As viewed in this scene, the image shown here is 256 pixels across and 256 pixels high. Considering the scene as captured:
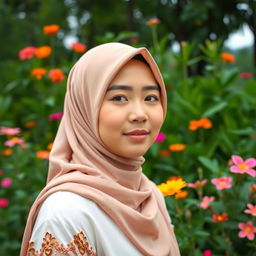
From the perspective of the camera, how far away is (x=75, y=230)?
4.60 ft

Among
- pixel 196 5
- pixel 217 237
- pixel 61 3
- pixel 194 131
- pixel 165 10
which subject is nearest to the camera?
pixel 217 237

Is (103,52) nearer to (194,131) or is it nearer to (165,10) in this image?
(194,131)

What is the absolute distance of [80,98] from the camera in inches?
61.3

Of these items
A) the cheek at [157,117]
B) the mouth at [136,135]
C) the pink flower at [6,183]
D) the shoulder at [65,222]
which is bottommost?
the pink flower at [6,183]

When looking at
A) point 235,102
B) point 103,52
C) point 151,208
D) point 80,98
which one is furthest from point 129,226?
point 235,102

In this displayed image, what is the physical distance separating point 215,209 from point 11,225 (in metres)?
1.41

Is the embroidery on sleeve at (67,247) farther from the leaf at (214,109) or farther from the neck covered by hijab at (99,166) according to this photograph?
Result: the leaf at (214,109)

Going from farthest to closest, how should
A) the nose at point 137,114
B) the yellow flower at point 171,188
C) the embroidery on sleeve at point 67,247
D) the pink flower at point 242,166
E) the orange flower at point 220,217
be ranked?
the orange flower at point 220,217
the pink flower at point 242,166
the yellow flower at point 171,188
the nose at point 137,114
the embroidery on sleeve at point 67,247

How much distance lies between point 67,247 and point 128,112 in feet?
1.35

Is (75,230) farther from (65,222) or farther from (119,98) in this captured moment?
(119,98)

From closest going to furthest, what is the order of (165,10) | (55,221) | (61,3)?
1. (55,221)
2. (165,10)
3. (61,3)

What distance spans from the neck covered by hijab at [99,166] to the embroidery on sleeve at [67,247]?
116mm

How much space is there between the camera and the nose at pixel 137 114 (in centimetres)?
149

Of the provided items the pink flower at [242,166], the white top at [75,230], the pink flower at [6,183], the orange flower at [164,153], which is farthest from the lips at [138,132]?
the pink flower at [6,183]
